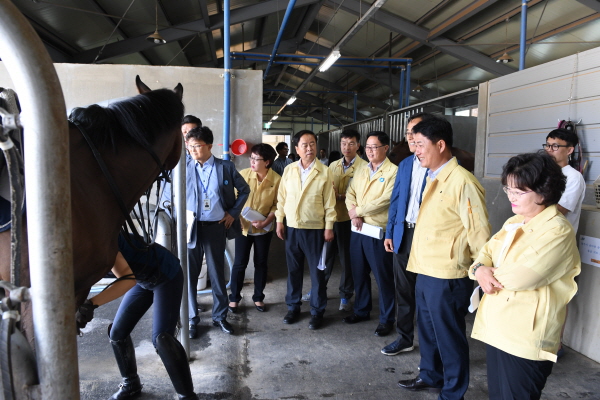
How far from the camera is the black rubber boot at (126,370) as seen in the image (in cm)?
216

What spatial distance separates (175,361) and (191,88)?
3.10m

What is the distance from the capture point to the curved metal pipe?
617 millimetres

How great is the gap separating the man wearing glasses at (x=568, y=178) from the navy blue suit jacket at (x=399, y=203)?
0.89m

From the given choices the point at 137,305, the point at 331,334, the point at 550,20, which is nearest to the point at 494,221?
the point at 331,334

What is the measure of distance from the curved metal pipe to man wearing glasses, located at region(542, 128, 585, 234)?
9.06 feet

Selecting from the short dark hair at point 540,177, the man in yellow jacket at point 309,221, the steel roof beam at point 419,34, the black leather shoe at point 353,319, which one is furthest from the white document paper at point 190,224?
the steel roof beam at point 419,34

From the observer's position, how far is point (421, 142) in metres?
2.18

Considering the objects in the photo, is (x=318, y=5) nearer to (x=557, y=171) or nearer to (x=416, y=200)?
(x=416, y=200)

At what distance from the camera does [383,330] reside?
312cm

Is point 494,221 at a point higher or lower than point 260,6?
lower

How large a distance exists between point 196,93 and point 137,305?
9.07 ft

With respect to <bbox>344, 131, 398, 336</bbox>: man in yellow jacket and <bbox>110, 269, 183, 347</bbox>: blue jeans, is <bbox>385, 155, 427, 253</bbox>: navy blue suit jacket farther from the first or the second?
<bbox>110, 269, 183, 347</bbox>: blue jeans

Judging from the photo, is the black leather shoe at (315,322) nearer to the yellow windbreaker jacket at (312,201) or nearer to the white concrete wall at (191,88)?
the yellow windbreaker jacket at (312,201)

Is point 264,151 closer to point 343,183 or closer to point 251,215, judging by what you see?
point 251,215
